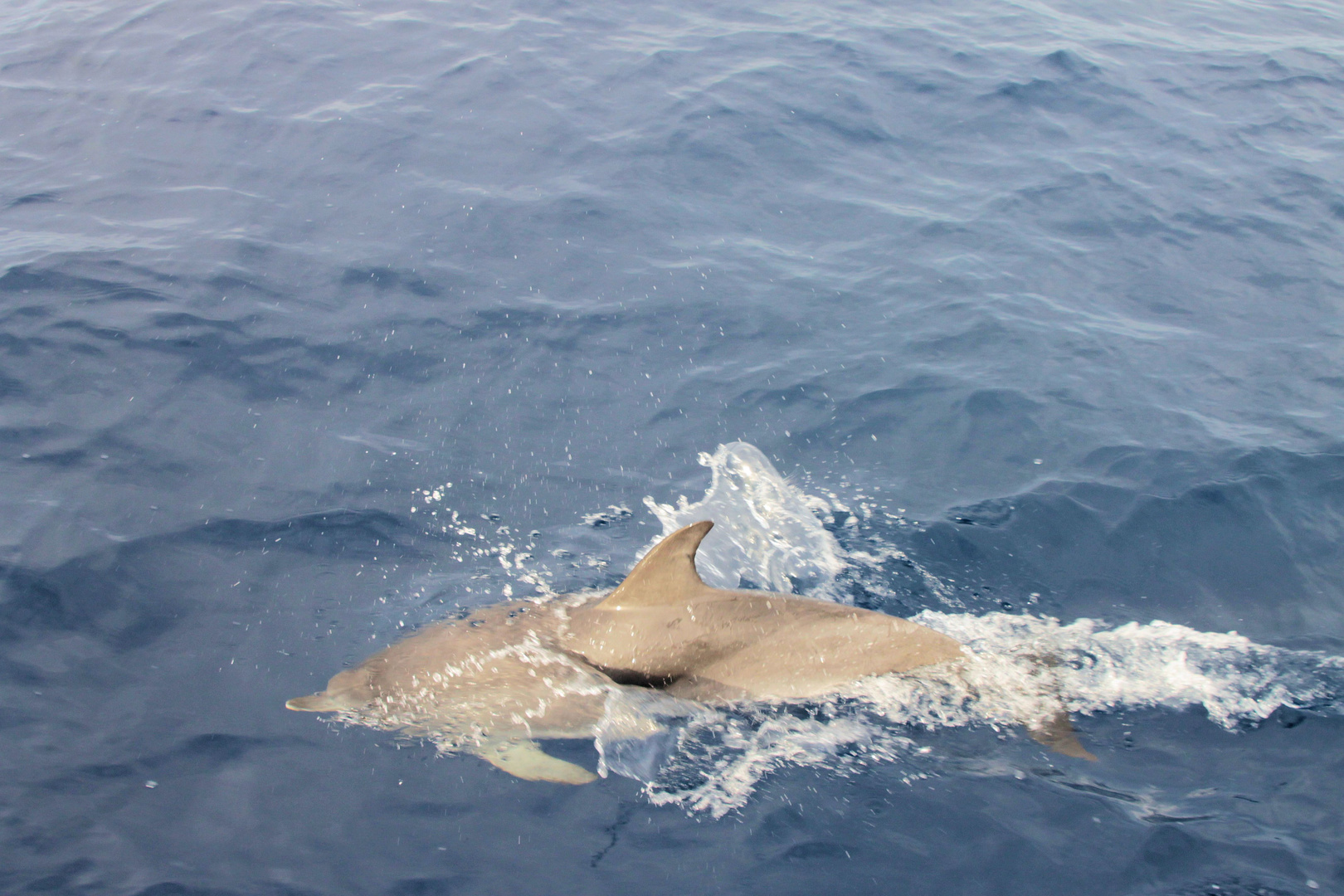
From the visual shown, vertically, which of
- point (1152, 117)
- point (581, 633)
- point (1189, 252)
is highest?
point (1152, 117)

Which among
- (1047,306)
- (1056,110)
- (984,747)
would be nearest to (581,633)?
(984,747)

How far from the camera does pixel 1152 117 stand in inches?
539

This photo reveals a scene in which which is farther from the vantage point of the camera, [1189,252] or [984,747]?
[1189,252]

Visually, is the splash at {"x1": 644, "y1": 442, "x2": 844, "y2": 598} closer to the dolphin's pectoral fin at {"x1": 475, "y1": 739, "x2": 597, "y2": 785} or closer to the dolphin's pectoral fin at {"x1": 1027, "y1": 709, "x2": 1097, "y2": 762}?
the dolphin's pectoral fin at {"x1": 1027, "y1": 709, "x2": 1097, "y2": 762}

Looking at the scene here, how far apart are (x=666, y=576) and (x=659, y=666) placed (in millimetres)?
503

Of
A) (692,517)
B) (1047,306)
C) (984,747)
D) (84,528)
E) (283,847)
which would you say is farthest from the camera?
(1047,306)

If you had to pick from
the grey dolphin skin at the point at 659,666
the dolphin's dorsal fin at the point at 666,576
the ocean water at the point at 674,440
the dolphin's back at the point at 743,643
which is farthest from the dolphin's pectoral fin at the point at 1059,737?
the dolphin's dorsal fin at the point at 666,576

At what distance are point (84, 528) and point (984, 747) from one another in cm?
575

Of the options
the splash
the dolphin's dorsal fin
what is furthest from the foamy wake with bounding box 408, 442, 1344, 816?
the dolphin's dorsal fin

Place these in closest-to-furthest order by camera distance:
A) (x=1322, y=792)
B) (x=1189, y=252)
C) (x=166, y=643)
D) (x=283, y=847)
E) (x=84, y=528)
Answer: (x=283, y=847) → (x=1322, y=792) → (x=166, y=643) → (x=84, y=528) → (x=1189, y=252)

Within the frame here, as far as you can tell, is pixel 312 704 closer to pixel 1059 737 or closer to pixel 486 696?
pixel 486 696

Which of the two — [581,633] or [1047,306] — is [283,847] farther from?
[1047,306]

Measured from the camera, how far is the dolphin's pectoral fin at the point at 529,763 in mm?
5020

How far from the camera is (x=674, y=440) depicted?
774 centimetres
